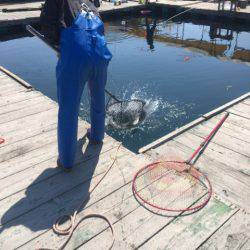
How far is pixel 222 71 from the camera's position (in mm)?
12156

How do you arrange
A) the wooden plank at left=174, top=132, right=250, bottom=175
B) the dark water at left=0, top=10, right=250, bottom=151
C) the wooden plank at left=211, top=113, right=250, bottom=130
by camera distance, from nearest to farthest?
the wooden plank at left=174, top=132, right=250, bottom=175, the wooden plank at left=211, top=113, right=250, bottom=130, the dark water at left=0, top=10, right=250, bottom=151

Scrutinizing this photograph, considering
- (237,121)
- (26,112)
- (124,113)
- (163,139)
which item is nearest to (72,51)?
(163,139)

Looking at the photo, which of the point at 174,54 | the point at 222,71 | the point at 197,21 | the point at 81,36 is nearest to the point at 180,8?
the point at 197,21

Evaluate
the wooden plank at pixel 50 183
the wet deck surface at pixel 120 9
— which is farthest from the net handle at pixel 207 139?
the wet deck surface at pixel 120 9

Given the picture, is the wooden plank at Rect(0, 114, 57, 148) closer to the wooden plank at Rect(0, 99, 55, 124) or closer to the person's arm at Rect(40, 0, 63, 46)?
the wooden plank at Rect(0, 99, 55, 124)

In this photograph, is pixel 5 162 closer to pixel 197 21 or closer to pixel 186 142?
pixel 186 142

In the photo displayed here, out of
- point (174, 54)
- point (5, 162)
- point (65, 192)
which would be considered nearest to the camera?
point (65, 192)

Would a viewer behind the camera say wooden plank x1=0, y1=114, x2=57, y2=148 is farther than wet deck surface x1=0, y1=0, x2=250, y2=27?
No

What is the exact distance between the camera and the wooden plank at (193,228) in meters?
3.45

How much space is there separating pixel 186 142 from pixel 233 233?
204 cm

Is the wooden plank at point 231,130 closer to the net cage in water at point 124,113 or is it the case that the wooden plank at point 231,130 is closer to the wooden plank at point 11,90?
the net cage in water at point 124,113

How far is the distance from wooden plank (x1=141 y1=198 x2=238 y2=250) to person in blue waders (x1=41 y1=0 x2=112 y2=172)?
161 centimetres

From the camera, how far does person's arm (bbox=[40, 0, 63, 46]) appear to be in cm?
376

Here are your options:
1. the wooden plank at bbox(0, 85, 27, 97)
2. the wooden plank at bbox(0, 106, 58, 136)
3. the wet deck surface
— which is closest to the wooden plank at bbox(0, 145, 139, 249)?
the wooden plank at bbox(0, 106, 58, 136)
